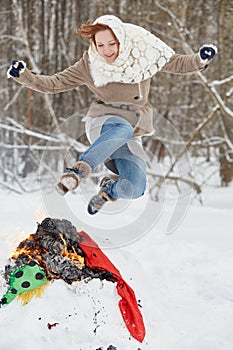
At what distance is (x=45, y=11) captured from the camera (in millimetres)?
12359

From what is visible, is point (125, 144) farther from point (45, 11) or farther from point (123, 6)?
point (45, 11)

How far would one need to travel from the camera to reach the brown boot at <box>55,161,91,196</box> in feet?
8.38

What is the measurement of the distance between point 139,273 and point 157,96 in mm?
7919

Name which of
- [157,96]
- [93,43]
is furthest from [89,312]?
[157,96]

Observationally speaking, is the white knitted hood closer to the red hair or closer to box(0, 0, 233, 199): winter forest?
the red hair

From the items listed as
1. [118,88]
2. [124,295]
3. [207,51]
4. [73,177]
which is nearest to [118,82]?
[118,88]

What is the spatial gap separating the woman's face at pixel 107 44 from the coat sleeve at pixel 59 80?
0.82 ft

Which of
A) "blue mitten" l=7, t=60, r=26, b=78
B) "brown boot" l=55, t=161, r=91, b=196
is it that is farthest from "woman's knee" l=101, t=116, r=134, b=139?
"blue mitten" l=7, t=60, r=26, b=78

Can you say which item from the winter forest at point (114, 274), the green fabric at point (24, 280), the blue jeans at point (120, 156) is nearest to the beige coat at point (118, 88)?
the blue jeans at point (120, 156)

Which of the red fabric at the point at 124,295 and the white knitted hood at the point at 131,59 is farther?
the white knitted hood at the point at 131,59

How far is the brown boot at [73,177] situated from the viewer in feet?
8.38

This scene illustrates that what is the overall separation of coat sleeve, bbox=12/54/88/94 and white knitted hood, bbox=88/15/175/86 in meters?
0.09

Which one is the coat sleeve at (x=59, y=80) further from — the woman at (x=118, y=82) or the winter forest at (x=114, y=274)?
the winter forest at (x=114, y=274)

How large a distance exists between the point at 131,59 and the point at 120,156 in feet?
2.10
